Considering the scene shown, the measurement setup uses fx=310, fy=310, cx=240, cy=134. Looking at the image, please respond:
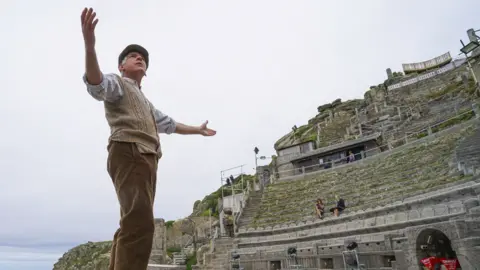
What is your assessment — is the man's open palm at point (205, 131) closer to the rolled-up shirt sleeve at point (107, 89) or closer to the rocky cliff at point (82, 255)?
the rolled-up shirt sleeve at point (107, 89)

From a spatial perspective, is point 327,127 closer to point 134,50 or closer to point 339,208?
point 339,208

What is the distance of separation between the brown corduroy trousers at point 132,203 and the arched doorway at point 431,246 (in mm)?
9321

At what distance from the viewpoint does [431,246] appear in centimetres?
944

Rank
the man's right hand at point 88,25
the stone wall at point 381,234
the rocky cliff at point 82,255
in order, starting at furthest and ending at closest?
the rocky cliff at point 82,255, the stone wall at point 381,234, the man's right hand at point 88,25

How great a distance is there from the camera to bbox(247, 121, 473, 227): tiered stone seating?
1263cm

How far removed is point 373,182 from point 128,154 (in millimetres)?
15537

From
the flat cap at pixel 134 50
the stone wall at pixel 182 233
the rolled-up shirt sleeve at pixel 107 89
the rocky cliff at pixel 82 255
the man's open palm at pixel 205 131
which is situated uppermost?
the flat cap at pixel 134 50

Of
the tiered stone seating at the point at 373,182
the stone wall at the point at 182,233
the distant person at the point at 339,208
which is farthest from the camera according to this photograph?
the stone wall at the point at 182,233

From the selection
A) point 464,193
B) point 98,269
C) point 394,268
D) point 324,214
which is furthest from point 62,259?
point 464,193

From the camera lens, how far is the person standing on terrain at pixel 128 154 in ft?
7.13

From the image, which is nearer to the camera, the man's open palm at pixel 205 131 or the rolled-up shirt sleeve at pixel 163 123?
the rolled-up shirt sleeve at pixel 163 123

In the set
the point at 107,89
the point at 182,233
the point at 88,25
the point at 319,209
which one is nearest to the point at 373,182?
the point at 319,209

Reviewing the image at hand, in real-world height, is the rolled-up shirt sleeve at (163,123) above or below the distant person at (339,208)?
above

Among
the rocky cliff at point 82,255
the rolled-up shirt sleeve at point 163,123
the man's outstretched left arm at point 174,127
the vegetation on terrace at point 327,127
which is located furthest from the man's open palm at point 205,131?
the vegetation on terrace at point 327,127
